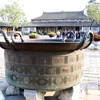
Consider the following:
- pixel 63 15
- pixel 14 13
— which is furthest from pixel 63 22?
pixel 14 13

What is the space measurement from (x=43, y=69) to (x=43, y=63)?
2.8 inches

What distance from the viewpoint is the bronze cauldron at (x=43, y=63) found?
75.5 inches

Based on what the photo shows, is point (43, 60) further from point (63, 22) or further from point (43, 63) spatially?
point (63, 22)

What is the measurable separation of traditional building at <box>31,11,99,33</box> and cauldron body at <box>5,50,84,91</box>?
1347 inches

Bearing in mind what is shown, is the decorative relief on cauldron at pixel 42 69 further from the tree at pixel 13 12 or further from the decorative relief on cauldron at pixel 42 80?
the tree at pixel 13 12

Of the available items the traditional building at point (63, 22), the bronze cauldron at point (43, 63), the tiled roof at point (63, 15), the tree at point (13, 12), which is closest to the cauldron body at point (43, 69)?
the bronze cauldron at point (43, 63)

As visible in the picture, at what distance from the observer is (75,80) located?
2.19m

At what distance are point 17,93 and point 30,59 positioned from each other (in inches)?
38.9

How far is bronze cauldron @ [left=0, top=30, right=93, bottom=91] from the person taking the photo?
1919mm

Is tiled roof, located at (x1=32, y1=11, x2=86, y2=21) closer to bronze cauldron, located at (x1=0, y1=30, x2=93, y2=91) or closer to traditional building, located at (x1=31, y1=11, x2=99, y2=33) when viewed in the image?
traditional building, located at (x1=31, y1=11, x2=99, y2=33)

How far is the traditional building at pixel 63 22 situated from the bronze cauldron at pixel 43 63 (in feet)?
112

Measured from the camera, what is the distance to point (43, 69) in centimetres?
197

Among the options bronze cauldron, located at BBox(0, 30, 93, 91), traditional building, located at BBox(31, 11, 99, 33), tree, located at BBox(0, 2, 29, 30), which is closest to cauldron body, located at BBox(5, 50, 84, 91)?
bronze cauldron, located at BBox(0, 30, 93, 91)

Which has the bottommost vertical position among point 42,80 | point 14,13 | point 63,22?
point 63,22
